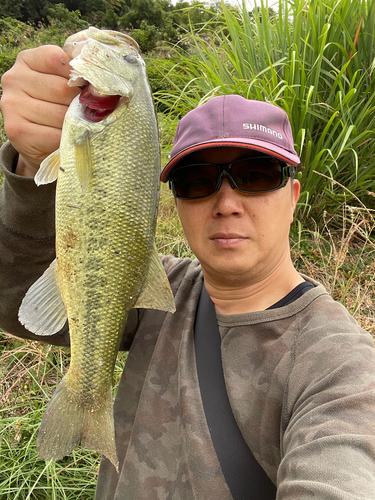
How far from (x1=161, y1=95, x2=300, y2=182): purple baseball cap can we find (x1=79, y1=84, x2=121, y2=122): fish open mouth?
0.36 meters

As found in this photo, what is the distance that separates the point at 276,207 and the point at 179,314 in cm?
69

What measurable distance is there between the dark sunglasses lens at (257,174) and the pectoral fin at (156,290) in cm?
49

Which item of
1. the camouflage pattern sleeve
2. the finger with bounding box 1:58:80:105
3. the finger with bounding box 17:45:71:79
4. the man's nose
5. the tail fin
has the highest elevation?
the finger with bounding box 17:45:71:79

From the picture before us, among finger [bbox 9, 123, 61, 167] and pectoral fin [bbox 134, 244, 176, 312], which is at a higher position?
finger [bbox 9, 123, 61, 167]

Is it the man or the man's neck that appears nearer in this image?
the man

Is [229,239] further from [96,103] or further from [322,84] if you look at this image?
[322,84]

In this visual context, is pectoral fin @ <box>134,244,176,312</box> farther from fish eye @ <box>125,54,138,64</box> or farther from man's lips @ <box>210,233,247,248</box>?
fish eye @ <box>125,54,138,64</box>

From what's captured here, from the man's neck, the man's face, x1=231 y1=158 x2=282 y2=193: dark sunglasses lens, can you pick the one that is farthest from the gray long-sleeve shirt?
x1=231 y1=158 x2=282 y2=193: dark sunglasses lens

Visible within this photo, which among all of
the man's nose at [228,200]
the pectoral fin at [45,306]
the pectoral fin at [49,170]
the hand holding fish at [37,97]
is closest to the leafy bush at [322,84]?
the man's nose at [228,200]

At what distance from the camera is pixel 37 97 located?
1.22 m

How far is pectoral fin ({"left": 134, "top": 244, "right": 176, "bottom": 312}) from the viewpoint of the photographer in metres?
1.31

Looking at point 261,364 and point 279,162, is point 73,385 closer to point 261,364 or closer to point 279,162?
point 261,364

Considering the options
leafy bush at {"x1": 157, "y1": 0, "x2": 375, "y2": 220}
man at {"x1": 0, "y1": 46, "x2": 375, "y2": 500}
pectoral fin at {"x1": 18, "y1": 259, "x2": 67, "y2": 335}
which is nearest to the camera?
man at {"x1": 0, "y1": 46, "x2": 375, "y2": 500}

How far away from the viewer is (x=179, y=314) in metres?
1.64
